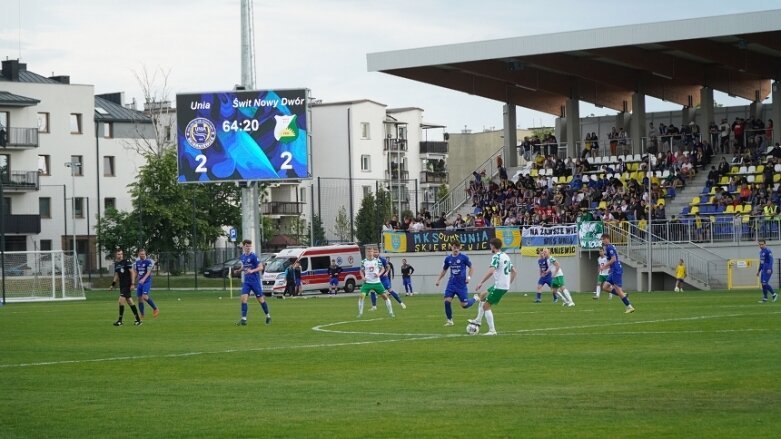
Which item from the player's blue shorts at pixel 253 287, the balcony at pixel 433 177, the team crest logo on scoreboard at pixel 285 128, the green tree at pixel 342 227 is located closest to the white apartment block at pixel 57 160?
the green tree at pixel 342 227

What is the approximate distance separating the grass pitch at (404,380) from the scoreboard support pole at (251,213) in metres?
24.1

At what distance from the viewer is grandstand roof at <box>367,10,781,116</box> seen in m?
54.8

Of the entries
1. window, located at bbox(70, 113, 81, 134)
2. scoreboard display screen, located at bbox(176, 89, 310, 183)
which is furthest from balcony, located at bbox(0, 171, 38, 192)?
scoreboard display screen, located at bbox(176, 89, 310, 183)

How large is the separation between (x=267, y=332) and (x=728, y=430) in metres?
17.3

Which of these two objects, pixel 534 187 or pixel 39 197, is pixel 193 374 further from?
pixel 39 197

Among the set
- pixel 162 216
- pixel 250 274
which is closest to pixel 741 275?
pixel 250 274

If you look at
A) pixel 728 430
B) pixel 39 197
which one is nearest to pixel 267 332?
pixel 728 430

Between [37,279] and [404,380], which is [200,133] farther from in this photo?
[404,380]

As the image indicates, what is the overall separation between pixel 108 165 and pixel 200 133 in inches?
1991

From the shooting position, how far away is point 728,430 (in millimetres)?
11977

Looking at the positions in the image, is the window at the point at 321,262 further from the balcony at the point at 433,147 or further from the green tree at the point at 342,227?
the balcony at the point at 433,147

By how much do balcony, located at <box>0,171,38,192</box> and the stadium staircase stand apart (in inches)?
1987

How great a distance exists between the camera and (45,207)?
93375 millimetres

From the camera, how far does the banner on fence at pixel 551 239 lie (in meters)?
55.1
